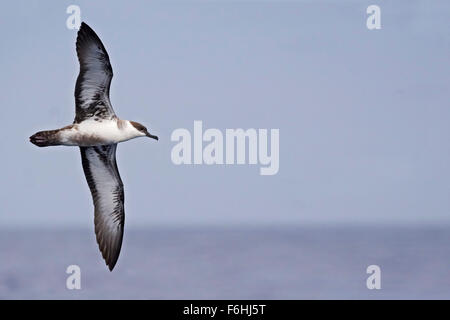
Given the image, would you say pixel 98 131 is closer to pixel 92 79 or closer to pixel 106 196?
pixel 92 79

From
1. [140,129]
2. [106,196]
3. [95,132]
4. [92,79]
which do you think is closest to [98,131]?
[95,132]

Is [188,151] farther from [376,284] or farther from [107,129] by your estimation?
[376,284]

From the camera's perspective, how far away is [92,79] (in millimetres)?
14102

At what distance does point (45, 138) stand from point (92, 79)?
1180 millimetres

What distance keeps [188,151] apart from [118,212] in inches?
64.7

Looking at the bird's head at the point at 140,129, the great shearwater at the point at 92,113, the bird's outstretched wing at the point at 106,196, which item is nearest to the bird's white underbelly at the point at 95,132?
the great shearwater at the point at 92,113

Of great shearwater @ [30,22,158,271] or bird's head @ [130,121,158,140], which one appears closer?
great shearwater @ [30,22,158,271]

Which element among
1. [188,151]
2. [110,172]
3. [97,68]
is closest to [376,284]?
[188,151]

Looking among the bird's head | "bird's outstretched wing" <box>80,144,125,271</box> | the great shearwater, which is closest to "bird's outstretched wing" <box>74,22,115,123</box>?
the great shearwater

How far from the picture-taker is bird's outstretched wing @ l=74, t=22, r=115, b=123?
13875 millimetres

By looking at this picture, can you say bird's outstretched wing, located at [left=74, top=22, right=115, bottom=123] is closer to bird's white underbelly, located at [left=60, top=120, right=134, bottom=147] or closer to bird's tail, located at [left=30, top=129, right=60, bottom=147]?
bird's white underbelly, located at [left=60, top=120, right=134, bottom=147]

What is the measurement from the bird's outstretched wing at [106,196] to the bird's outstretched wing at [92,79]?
3.33 ft

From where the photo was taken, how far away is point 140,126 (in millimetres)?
14242

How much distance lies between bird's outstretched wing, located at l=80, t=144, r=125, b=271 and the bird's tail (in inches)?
43.8
